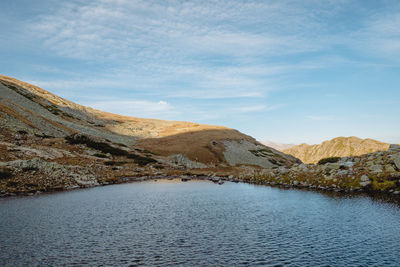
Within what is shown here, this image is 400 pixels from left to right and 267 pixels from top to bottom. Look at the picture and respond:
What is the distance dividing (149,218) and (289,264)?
19.0 metres

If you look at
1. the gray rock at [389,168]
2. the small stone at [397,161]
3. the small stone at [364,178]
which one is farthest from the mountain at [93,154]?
the small stone at [397,161]

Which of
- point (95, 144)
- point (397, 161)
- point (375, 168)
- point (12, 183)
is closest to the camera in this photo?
point (12, 183)

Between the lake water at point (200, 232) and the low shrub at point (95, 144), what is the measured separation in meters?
58.8

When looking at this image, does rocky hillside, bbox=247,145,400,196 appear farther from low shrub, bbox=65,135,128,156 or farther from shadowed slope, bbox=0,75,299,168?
shadowed slope, bbox=0,75,299,168

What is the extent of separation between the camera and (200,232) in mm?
26984

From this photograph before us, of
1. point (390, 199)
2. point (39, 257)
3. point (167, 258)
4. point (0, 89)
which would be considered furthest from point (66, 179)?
point (0, 89)

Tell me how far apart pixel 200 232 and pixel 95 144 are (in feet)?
289

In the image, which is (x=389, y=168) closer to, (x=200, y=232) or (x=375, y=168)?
(x=375, y=168)

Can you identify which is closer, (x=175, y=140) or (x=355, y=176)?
(x=355, y=176)

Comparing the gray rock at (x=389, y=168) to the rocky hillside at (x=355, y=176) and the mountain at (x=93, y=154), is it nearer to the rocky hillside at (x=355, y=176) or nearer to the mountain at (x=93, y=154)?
the rocky hillside at (x=355, y=176)

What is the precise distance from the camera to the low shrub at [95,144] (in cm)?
9929

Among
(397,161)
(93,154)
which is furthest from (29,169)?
(397,161)

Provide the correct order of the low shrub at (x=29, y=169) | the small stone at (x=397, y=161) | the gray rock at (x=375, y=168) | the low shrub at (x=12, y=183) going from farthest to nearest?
the low shrub at (x=29, y=169)
the gray rock at (x=375, y=168)
the small stone at (x=397, y=161)
the low shrub at (x=12, y=183)

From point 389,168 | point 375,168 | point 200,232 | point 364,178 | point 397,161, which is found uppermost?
point 397,161
